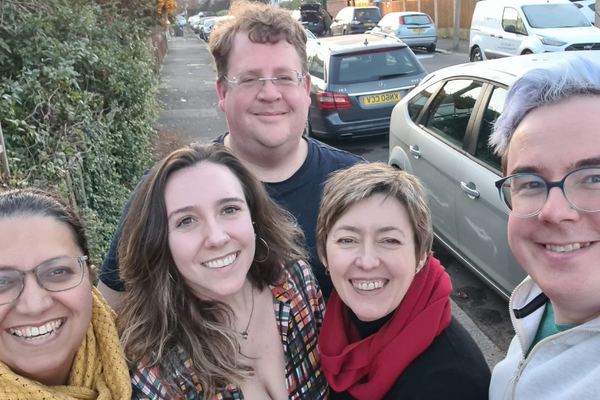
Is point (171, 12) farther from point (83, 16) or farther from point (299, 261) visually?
point (299, 261)

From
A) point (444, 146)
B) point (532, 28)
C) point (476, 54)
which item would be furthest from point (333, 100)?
point (476, 54)

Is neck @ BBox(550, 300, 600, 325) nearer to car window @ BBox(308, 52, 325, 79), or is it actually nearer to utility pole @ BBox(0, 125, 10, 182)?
utility pole @ BBox(0, 125, 10, 182)

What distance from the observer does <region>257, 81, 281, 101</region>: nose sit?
7.24 feet

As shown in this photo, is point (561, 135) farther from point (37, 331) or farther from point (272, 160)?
point (37, 331)

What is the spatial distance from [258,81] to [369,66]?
5.30m

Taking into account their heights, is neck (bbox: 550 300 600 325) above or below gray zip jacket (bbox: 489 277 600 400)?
above

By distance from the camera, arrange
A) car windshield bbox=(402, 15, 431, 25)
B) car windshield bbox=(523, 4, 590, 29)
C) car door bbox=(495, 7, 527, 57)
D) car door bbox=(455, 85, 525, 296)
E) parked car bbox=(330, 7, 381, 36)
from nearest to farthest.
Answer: car door bbox=(455, 85, 525, 296), car windshield bbox=(523, 4, 590, 29), car door bbox=(495, 7, 527, 57), car windshield bbox=(402, 15, 431, 25), parked car bbox=(330, 7, 381, 36)

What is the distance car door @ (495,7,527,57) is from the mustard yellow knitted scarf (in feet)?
39.9

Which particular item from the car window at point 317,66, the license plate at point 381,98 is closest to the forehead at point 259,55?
the license plate at point 381,98

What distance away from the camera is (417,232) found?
164 centimetres

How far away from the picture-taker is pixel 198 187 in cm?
166

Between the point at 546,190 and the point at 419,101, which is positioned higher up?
the point at 546,190

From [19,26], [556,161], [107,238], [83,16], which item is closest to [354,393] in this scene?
[556,161]

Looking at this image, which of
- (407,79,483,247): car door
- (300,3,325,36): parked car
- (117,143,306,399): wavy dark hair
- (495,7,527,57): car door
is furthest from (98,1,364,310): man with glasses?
(300,3,325,36): parked car
